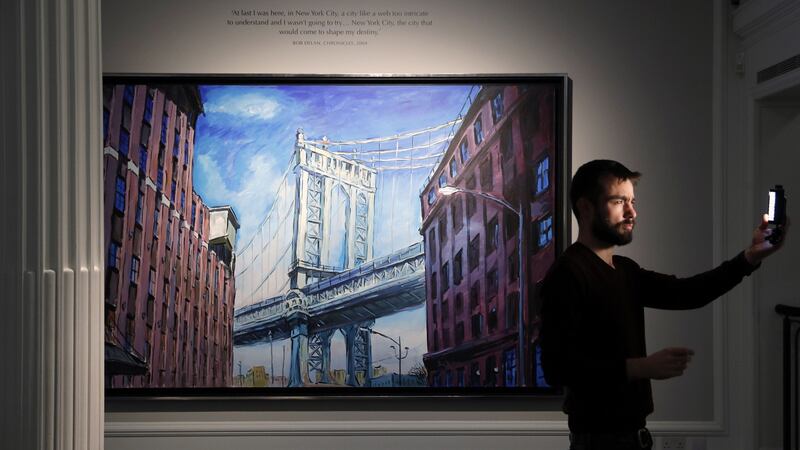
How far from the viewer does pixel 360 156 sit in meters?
4.11

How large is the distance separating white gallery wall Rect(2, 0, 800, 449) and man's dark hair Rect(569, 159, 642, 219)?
156cm

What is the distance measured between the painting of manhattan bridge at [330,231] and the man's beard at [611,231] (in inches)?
59.5

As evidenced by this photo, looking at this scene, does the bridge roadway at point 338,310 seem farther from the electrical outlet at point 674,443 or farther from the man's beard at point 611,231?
the man's beard at point 611,231

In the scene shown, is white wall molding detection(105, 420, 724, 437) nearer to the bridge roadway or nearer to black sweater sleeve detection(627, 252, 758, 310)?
the bridge roadway

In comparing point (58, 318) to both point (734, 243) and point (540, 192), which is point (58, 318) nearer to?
point (540, 192)

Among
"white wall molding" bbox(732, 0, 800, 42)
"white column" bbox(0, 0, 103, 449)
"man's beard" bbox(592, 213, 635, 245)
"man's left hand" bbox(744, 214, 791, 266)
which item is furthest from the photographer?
"white wall molding" bbox(732, 0, 800, 42)

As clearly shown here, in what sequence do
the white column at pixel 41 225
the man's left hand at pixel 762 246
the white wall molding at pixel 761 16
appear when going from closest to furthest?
the white column at pixel 41 225
the man's left hand at pixel 762 246
the white wall molding at pixel 761 16

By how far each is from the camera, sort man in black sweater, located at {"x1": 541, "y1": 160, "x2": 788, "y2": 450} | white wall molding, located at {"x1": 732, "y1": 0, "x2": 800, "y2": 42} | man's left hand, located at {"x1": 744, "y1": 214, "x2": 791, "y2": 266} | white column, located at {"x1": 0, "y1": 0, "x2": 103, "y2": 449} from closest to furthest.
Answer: white column, located at {"x1": 0, "y1": 0, "x2": 103, "y2": 449} < man in black sweater, located at {"x1": 541, "y1": 160, "x2": 788, "y2": 450} < man's left hand, located at {"x1": 744, "y1": 214, "x2": 791, "y2": 266} < white wall molding, located at {"x1": 732, "y1": 0, "x2": 800, "y2": 42}

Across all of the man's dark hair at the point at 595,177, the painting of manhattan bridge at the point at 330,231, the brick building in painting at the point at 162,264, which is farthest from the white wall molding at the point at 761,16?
the brick building in painting at the point at 162,264

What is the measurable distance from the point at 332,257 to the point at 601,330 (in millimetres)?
1927

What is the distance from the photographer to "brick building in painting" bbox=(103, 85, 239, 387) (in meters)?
4.06

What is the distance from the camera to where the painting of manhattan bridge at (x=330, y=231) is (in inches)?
160

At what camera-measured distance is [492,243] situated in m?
4.05

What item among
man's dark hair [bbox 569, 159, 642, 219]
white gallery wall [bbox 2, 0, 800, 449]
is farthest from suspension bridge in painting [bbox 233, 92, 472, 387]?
man's dark hair [bbox 569, 159, 642, 219]
